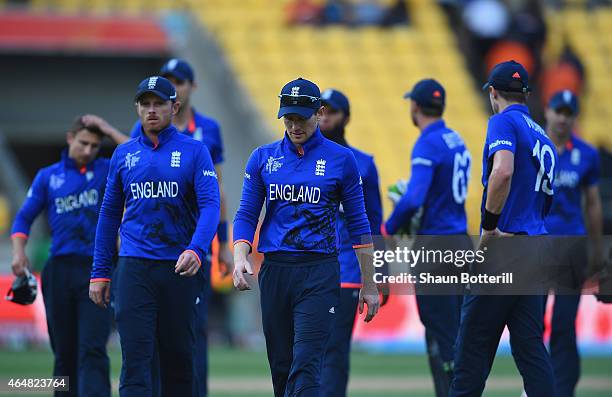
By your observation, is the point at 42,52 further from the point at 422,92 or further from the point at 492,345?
the point at 492,345

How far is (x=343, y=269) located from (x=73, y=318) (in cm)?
223

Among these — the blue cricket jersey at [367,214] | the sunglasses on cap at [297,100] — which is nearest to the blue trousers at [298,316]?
the sunglasses on cap at [297,100]

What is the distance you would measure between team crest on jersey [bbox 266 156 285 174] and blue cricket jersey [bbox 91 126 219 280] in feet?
1.49

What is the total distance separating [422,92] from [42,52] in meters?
12.3

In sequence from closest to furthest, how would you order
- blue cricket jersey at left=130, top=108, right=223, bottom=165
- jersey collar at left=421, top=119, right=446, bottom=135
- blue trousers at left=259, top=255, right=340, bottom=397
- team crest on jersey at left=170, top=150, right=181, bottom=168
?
blue trousers at left=259, top=255, right=340, bottom=397 → team crest on jersey at left=170, top=150, right=181, bottom=168 → jersey collar at left=421, top=119, right=446, bottom=135 → blue cricket jersey at left=130, top=108, right=223, bottom=165

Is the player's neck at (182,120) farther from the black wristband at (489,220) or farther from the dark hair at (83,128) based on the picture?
the black wristband at (489,220)

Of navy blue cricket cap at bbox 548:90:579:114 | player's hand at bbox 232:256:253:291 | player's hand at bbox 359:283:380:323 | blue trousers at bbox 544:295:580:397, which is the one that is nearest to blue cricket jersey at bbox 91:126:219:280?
player's hand at bbox 232:256:253:291

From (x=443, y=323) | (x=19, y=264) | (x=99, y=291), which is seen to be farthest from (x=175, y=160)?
(x=443, y=323)

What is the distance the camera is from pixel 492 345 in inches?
313

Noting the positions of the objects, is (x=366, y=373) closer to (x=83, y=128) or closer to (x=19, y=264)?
(x=19, y=264)

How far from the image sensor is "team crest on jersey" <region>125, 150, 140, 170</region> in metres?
8.05

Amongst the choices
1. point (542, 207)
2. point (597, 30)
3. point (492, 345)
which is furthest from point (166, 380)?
point (597, 30)

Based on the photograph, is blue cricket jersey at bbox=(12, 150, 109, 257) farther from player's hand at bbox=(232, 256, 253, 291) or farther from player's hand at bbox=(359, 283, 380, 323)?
player's hand at bbox=(359, 283, 380, 323)

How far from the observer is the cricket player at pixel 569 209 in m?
10.0
